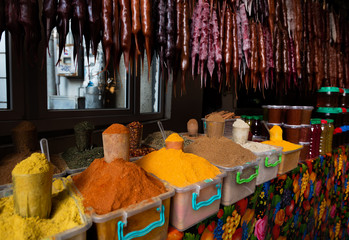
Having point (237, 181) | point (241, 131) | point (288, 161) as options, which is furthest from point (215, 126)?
point (288, 161)

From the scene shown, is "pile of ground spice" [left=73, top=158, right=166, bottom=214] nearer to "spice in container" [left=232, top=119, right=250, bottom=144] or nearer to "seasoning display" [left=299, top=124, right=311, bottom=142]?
"spice in container" [left=232, top=119, right=250, bottom=144]

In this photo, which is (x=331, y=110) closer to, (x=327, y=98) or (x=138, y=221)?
(x=327, y=98)

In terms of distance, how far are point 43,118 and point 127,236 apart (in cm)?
87

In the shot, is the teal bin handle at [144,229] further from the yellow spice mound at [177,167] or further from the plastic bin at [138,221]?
the yellow spice mound at [177,167]

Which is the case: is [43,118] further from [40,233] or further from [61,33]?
[40,233]

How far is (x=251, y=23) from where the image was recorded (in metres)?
1.41

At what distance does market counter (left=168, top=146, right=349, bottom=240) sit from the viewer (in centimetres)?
97

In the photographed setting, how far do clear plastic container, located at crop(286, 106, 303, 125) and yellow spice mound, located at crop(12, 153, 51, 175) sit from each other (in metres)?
1.63

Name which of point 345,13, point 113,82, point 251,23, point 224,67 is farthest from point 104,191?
point 345,13

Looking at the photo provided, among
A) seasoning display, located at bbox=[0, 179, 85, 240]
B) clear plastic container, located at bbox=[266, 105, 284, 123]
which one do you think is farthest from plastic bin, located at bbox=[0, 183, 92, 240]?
clear plastic container, located at bbox=[266, 105, 284, 123]

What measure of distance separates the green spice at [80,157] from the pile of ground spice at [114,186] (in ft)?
0.56

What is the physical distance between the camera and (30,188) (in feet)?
1.58

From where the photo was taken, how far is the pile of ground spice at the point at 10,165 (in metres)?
0.68

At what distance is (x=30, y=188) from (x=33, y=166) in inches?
1.9
